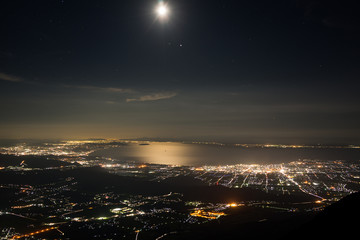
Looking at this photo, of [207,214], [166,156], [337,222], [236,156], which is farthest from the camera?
[166,156]

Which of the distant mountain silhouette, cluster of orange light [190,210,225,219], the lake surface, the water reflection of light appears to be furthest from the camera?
the water reflection of light

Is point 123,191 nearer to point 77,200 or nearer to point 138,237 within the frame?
point 77,200

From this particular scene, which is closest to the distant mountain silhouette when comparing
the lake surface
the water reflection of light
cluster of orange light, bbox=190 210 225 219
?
cluster of orange light, bbox=190 210 225 219

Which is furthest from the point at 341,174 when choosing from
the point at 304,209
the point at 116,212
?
the point at 116,212

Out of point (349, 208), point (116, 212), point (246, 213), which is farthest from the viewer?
point (116, 212)

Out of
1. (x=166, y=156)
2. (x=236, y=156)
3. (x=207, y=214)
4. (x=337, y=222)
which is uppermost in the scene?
(x=337, y=222)

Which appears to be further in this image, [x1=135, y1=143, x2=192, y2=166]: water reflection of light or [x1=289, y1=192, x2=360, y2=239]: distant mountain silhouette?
[x1=135, y1=143, x2=192, y2=166]: water reflection of light

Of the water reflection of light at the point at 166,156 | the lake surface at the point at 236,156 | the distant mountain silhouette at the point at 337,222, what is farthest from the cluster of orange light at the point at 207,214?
Result: the lake surface at the point at 236,156

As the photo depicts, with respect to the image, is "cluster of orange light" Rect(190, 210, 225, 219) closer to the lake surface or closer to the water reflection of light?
the water reflection of light

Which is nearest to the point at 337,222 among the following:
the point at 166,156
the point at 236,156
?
the point at 236,156

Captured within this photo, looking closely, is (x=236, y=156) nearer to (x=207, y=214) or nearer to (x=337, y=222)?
(x=207, y=214)

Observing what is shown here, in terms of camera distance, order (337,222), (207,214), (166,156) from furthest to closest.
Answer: (166,156)
(207,214)
(337,222)
